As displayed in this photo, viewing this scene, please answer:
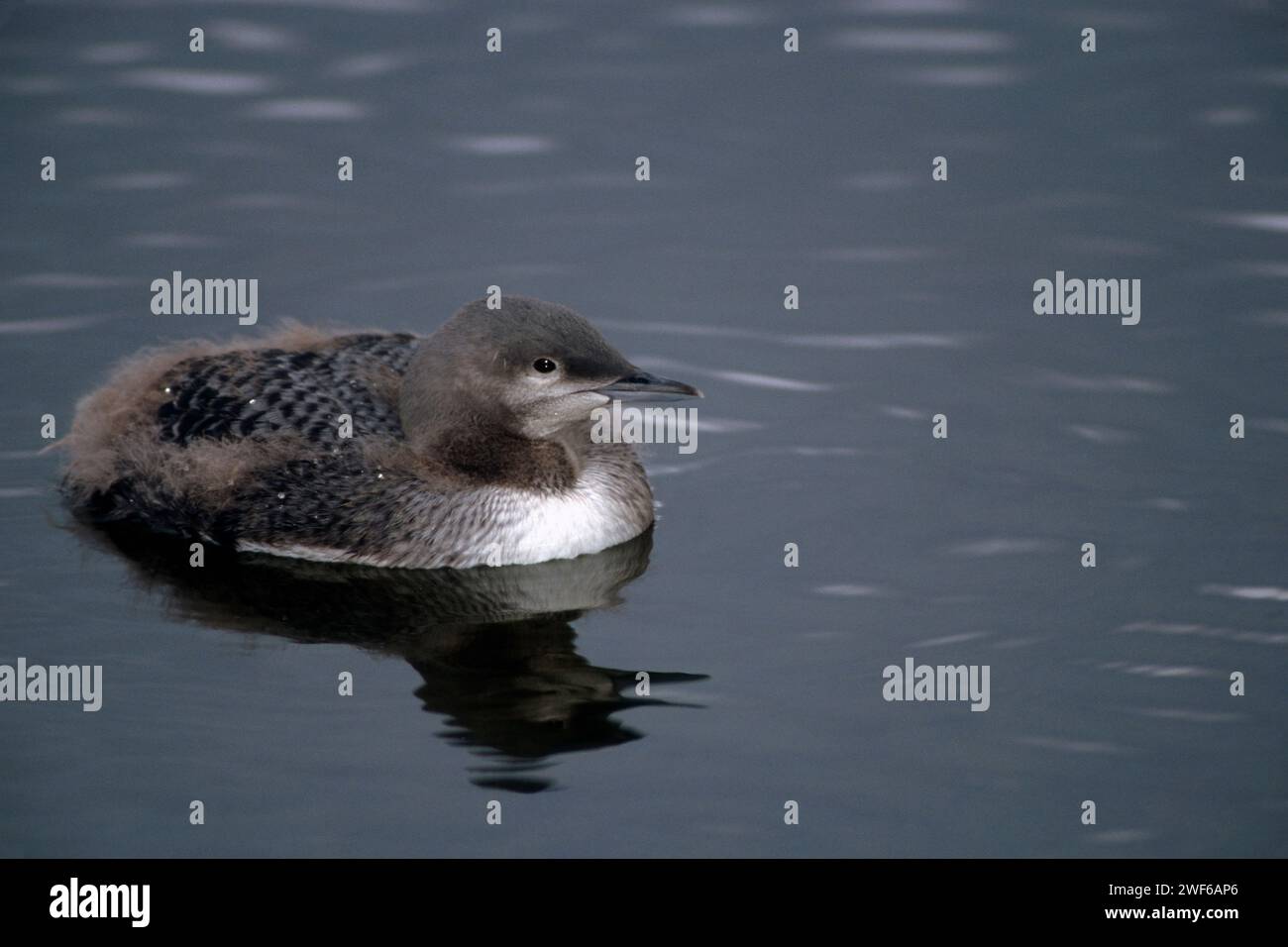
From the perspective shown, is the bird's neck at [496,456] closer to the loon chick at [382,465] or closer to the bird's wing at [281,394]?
the loon chick at [382,465]

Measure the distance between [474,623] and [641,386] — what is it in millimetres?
1052

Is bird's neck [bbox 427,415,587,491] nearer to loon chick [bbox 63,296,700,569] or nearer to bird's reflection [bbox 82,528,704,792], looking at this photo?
loon chick [bbox 63,296,700,569]

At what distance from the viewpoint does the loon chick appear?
7918 mm

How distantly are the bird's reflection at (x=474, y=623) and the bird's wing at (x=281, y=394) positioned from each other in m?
0.51

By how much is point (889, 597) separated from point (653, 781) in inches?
58.9

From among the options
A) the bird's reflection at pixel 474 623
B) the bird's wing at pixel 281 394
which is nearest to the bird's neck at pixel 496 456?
the bird's wing at pixel 281 394

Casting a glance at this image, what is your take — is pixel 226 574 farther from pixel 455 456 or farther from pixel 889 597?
pixel 889 597

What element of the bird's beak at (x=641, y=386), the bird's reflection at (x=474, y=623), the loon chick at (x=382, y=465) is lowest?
the bird's reflection at (x=474, y=623)

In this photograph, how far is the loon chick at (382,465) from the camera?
792 cm

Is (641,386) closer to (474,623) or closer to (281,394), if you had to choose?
(474,623)

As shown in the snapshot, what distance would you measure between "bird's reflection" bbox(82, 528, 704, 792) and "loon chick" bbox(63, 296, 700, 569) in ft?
0.34

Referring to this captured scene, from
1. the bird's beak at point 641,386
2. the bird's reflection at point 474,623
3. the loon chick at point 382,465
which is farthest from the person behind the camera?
the loon chick at point 382,465

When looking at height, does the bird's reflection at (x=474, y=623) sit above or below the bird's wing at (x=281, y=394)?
below

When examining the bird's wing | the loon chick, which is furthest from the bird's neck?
the bird's wing
